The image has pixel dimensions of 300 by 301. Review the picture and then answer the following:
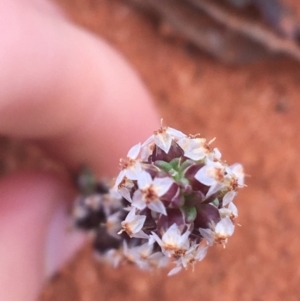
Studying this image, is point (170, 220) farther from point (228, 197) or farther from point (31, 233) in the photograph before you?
point (31, 233)

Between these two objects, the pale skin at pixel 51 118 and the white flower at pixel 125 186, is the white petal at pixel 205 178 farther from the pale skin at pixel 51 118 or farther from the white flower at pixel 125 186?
the pale skin at pixel 51 118

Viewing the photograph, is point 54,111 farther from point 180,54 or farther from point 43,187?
point 180,54

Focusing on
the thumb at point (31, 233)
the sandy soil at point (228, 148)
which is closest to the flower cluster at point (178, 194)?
the thumb at point (31, 233)

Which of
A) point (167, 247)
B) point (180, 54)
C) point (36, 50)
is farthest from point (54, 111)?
point (180, 54)

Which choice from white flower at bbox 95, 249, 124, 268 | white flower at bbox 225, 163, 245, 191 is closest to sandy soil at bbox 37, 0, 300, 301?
white flower at bbox 95, 249, 124, 268

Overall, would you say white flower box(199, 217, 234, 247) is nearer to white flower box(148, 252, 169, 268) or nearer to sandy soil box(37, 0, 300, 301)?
white flower box(148, 252, 169, 268)
